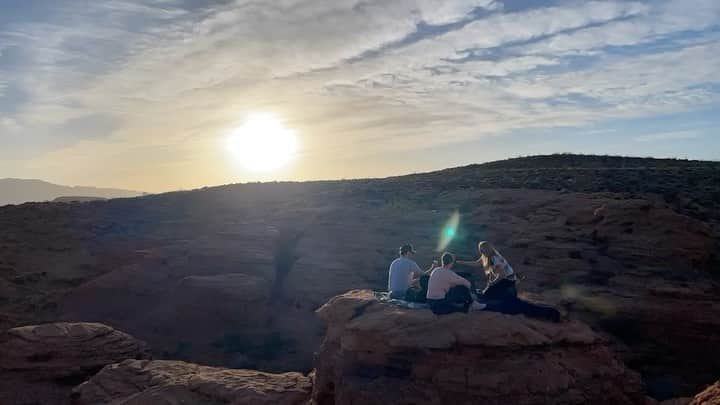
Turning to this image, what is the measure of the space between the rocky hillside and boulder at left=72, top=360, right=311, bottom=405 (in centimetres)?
471

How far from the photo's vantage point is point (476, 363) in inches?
420

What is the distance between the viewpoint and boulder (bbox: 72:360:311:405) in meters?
12.9

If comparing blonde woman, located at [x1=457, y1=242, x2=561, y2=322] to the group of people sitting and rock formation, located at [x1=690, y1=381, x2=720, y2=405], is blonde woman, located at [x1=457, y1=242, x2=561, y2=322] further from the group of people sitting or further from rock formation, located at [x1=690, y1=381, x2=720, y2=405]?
rock formation, located at [x1=690, y1=381, x2=720, y2=405]

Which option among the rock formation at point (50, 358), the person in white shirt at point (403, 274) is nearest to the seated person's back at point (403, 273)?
the person in white shirt at point (403, 274)

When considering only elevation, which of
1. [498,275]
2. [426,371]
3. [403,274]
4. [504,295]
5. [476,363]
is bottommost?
[426,371]

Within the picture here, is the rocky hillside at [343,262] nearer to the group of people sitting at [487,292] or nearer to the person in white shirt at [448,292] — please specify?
the group of people sitting at [487,292]

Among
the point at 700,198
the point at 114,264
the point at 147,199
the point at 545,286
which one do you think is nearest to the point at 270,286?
the point at 114,264

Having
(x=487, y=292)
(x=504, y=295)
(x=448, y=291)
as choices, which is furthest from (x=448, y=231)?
(x=448, y=291)

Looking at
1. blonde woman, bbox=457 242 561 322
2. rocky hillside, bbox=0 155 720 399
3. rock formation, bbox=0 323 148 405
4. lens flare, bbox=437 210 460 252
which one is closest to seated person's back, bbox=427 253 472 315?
blonde woman, bbox=457 242 561 322

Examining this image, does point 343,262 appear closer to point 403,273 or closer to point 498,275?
point 403,273

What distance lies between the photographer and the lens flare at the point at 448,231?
78.4 feet

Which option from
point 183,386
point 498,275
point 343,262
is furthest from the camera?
point 343,262

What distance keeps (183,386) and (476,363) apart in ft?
23.5

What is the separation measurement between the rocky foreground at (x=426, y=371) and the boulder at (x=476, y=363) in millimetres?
19
